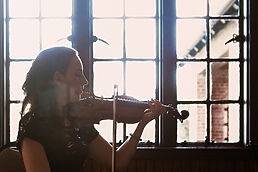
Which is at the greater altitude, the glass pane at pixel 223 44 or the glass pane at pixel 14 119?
the glass pane at pixel 223 44

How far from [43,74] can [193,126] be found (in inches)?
56.0

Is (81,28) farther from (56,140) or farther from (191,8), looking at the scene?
(56,140)

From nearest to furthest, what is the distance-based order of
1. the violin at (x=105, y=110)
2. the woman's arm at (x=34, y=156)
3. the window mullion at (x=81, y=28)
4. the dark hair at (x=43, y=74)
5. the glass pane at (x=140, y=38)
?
the woman's arm at (x=34, y=156), the dark hair at (x=43, y=74), the violin at (x=105, y=110), the window mullion at (x=81, y=28), the glass pane at (x=140, y=38)

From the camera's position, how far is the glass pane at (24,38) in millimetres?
2254

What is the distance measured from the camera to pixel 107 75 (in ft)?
7.32

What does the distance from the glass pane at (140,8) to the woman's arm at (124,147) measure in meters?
0.86

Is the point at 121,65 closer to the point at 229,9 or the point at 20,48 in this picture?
the point at 20,48

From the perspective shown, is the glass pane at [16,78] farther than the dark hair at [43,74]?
Yes

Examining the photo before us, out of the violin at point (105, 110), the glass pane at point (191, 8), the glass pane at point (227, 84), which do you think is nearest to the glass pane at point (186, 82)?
the glass pane at point (227, 84)

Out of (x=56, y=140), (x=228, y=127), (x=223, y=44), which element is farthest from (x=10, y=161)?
(x=223, y=44)

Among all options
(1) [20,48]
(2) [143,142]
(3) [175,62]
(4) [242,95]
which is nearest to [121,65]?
(3) [175,62]

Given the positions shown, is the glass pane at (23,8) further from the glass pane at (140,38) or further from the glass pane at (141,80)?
the glass pane at (141,80)

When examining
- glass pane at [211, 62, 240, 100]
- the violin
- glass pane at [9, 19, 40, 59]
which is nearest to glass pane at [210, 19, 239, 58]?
glass pane at [211, 62, 240, 100]

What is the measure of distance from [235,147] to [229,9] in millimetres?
1085
